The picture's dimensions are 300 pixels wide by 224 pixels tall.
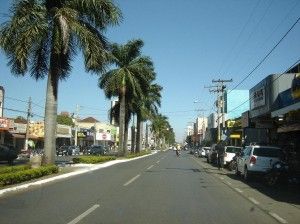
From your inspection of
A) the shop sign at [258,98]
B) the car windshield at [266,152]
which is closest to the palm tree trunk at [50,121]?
the car windshield at [266,152]

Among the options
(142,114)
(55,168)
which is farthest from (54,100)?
(142,114)

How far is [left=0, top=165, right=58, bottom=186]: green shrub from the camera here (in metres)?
19.8

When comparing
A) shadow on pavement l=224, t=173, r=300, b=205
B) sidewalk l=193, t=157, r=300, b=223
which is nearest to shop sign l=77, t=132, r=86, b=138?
shadow on pavement l=224, t=173, r=300, b=205

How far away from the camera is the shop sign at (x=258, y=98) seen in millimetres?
41281

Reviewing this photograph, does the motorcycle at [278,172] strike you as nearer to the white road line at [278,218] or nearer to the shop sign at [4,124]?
the white road line at [278,218]

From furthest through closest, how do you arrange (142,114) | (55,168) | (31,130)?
(31,130) < (142,114) < (55,168)

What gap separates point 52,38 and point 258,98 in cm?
2116

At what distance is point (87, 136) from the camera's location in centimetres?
11462

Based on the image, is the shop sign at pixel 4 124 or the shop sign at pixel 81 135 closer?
the shop sign at pixel 4 124

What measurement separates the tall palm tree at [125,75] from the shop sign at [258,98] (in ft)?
40.9

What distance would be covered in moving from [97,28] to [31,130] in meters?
52.0

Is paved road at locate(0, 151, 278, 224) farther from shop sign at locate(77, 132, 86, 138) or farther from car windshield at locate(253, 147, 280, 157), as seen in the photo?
shop sign at locate(77, 132, 86, 138)

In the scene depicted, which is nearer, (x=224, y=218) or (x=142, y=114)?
(x=224, y=218)

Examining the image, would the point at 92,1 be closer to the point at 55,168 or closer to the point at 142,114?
the point at 55,168
